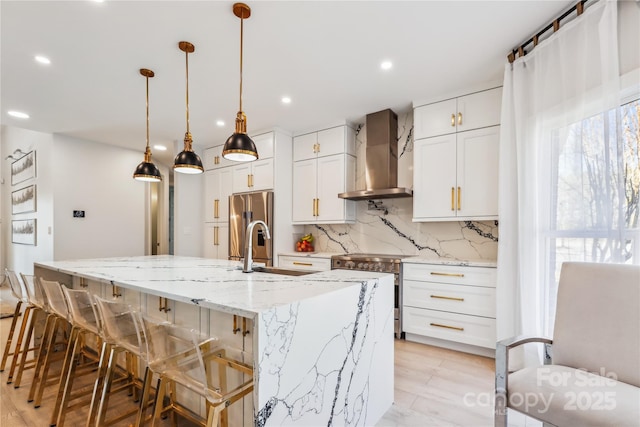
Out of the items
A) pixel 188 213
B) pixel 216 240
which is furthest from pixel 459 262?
pixel 188 213

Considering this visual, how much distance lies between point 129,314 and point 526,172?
2676 millimetres

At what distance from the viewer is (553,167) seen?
2082 mm

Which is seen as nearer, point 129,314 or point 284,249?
point 129,314

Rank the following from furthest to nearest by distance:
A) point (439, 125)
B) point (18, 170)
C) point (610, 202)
→ point (18, 170) → point (439, 125) → point (610, 202)

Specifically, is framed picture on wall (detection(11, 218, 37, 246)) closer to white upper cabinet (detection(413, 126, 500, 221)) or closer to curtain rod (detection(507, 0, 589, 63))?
white upper cabinet (detection(413, 126, 500, 221))

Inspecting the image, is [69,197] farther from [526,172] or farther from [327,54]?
[526,172]

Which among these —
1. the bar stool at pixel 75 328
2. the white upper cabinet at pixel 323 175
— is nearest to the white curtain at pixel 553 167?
the white upper cabinet at pixel 323 175

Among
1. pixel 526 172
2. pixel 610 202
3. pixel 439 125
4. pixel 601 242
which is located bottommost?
pixel 601 242

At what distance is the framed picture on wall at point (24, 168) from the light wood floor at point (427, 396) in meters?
4.13

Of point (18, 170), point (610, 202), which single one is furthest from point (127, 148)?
point (610, 202)

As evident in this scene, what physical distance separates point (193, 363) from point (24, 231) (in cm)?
652

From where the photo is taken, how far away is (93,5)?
1884 millimetres

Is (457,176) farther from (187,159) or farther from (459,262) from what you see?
(187,159)

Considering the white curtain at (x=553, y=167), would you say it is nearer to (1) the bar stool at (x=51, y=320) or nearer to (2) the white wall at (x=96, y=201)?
(1) the bar stool at (x=51, y=320)
